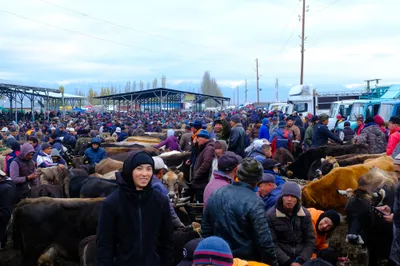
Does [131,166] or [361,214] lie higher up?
[131,166]

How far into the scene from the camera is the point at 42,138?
60.0 feet

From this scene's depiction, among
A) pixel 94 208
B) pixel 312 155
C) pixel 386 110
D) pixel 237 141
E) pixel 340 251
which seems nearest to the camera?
pixel 340 251

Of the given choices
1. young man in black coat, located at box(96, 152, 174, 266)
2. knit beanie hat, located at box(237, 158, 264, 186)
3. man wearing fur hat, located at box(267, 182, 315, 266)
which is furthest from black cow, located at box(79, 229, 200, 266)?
young man in black coat, located at box(96, 152, 174, 266)

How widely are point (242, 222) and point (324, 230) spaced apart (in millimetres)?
1606

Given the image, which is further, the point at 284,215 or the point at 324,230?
the point at 324,230

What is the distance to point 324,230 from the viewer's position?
5.18 meters

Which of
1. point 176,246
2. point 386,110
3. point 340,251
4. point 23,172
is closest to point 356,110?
point 386,110

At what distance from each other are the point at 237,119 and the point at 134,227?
23.9ft

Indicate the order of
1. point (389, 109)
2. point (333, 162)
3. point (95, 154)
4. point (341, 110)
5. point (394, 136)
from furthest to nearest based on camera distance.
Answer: point (341, 110)
point (389, 109)
point (95, 154)
point (333, 162)
point (394, 136)

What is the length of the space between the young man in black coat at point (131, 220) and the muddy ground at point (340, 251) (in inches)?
131

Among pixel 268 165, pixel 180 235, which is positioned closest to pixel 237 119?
pixel 268 165

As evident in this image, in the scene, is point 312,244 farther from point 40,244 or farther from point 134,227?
point 40,244

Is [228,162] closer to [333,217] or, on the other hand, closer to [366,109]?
[333,217]

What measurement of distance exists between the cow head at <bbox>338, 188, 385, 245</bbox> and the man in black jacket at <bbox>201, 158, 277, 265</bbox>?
1998 millimetres
